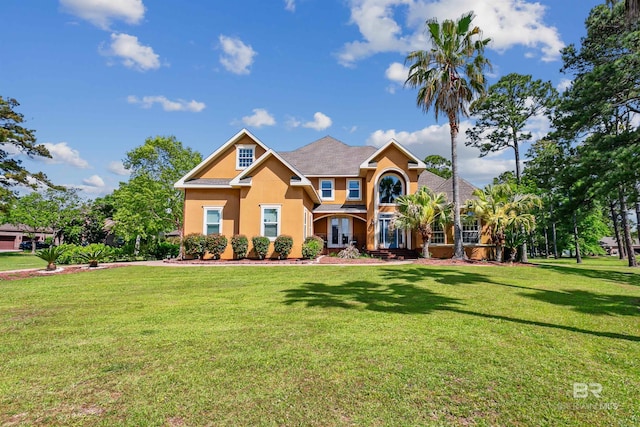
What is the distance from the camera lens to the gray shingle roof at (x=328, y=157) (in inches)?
975

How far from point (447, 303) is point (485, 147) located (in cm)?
2499

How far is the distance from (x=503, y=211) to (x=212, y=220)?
17389 mm

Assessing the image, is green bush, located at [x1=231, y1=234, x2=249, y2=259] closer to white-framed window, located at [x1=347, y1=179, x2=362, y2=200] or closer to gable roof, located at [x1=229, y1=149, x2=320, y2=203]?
gable roof, located at [x1=229, y1=149, x2=320, y2=203]

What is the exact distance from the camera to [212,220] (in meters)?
20.1

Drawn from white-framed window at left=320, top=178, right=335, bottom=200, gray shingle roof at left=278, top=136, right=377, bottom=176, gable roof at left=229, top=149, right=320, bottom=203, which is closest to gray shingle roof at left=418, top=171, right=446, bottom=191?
gray shingle roof at left=278, top=136, right=377, bottom=176

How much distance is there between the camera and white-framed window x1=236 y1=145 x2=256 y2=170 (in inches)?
842

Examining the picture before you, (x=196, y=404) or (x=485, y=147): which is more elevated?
(x=485, y=147)

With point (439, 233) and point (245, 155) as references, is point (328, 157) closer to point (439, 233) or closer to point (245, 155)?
point (245, 155)

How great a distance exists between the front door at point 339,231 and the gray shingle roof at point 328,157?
345 centimetres

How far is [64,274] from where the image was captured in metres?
13.5

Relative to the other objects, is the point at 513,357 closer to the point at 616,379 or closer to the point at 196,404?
the point at 616,379

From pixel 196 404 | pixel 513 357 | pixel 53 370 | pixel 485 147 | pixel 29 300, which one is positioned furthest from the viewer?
pixel 485 147

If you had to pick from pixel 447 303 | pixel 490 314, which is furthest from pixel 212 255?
pixel 490 314

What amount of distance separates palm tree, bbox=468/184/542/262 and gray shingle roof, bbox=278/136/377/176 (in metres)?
8.97
